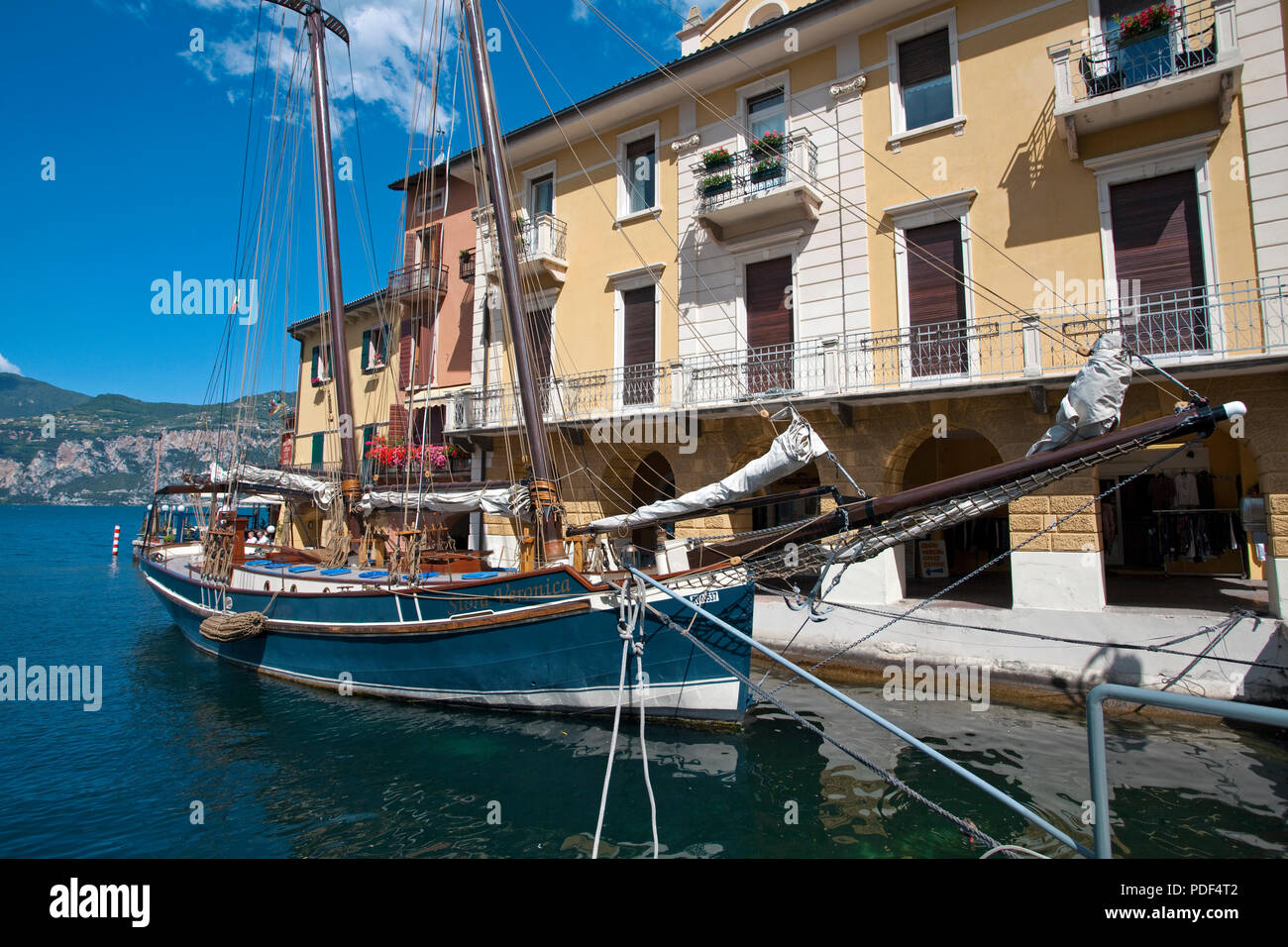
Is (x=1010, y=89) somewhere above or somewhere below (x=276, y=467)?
above

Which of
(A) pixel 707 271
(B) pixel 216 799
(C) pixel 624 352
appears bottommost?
(B) pixel 216 799

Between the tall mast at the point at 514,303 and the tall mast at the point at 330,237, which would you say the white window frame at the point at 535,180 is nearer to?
the tall mast at the point at 330,237

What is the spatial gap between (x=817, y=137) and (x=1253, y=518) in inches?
418

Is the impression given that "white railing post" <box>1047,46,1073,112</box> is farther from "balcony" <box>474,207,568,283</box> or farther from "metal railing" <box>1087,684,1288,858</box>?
"metal railing" <box>1087,684,1288,858</box>

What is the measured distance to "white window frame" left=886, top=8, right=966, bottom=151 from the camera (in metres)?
12.9

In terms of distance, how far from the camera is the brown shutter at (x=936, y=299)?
1252 centimetres

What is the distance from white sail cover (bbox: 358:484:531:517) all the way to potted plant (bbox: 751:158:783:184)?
8703mm

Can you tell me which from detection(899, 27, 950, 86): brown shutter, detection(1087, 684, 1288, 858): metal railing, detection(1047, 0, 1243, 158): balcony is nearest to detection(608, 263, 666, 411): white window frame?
detection(899, 27, 950, 86): brown shutter

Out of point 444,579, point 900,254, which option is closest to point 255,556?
point 444,579

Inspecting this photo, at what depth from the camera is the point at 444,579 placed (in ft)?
36.5

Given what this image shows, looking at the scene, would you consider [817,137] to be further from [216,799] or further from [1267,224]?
[216,799]

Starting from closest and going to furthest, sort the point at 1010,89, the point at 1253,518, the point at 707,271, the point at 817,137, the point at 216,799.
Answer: the point at 216,799, the point at 1253,518, the point at 1010,89, the point at 817,137, the point at 707,271

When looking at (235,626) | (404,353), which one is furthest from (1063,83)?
(404,353)

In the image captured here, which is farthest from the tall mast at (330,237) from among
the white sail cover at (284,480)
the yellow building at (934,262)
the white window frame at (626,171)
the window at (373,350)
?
the window at (373,350)
